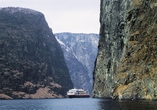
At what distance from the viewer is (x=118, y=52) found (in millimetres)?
147500

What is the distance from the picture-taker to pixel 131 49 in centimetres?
12938

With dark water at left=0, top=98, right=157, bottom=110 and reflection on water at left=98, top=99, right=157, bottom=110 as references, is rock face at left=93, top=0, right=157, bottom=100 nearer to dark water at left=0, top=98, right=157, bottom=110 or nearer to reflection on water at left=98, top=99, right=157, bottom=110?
dark water at left=0, top=98, right=157, bottom=110

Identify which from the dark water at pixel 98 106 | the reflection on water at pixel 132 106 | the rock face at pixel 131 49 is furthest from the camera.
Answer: the rock face at pixel 131 49

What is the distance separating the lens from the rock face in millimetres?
113838

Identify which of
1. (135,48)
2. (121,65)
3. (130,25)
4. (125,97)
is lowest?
(125,97)

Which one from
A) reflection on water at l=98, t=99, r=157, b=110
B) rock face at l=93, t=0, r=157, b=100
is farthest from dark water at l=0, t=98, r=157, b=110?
rock face at l=93, t=0, r=157, b=100

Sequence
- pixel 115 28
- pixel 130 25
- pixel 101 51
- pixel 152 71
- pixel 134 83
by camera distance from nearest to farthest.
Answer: pixel 152 71
pixel 134 83
pixel 130 25
pixel 115 28
pixel 101 51

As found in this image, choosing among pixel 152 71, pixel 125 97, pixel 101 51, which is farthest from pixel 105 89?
pixel 152 71

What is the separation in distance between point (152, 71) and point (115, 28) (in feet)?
171

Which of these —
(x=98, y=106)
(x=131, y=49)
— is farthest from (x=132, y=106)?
(x=131, y=49)

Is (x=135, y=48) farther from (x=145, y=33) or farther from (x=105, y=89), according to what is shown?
(x=105, y=89)

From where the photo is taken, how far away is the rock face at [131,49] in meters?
114

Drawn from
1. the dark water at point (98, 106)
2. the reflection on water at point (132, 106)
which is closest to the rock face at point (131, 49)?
the dark water at point (98, 106)

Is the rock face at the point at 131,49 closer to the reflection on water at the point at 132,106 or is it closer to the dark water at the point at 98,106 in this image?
the dark water at the point at 98,106
